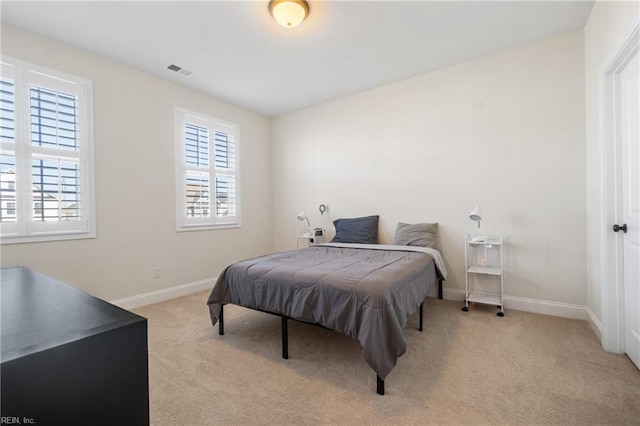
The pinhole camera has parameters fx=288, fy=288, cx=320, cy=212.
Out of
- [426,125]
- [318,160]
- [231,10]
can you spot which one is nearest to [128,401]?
[231,10]

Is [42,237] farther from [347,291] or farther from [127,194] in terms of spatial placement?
[347,291]

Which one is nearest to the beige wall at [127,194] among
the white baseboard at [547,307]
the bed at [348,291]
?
the bed at [348,291]

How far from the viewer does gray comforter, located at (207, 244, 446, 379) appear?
1724 mm

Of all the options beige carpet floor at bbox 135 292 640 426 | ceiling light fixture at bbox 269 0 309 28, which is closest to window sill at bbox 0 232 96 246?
beige carpet floor at bbox 135 292 640 426

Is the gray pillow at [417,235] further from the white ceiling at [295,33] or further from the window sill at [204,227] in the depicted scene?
the window sill at [204,227]

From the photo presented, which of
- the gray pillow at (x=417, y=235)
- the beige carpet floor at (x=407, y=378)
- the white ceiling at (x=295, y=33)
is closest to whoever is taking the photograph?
the beige carpet floor at (x=407, y=378)

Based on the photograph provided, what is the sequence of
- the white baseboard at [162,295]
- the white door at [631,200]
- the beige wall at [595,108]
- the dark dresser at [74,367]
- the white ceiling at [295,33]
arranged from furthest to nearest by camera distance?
the white baseboard at [162,295] → the white ceiling at [295,33] → the beige wall at [595,108] → the white door at [631,200] → the dark dresser at [74,367]

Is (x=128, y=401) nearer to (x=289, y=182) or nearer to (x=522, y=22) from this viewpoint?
(x=522, y=22)

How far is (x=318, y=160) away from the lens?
458 centimetres

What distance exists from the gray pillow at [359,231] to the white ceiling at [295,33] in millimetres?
1852

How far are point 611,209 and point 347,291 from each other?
2.07 metres

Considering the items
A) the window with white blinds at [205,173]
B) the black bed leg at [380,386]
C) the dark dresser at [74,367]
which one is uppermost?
the window with white blinds at [205,173]

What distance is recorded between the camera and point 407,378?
1.86 m

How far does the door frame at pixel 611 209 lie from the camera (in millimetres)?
2104
